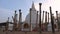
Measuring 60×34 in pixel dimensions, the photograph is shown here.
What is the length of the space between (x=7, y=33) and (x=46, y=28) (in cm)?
1070

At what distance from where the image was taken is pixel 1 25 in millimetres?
49938

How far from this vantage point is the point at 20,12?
1300 inches

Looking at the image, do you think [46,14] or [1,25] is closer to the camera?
[46,14]

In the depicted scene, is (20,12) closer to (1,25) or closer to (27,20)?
(27,20)

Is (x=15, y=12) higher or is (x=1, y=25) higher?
(x=15, y=12)

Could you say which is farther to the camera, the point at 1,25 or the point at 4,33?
the point at 1,25

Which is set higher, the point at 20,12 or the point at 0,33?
the point at 20,12

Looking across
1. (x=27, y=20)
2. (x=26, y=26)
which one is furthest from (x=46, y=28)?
(x=27, y=20)

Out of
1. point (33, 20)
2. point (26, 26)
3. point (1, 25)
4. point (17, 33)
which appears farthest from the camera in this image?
point (1, 25)

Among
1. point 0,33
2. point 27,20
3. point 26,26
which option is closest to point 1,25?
point 27,20

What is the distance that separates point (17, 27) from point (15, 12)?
4.00 m

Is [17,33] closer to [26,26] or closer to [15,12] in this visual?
[15,12]

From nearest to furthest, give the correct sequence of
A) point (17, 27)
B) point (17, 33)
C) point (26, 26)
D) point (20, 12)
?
point (17, 33) < point (20, 12) < point (17, 27) < point (26, 26)

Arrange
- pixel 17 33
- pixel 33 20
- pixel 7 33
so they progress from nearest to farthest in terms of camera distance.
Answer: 1. pixel 17 33
2. pixel 7 33
3. pixel 33 20
